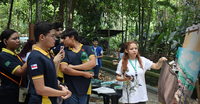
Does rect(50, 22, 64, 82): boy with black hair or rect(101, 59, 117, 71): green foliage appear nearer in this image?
rect(50, 22, 64, 82): boy with black hair

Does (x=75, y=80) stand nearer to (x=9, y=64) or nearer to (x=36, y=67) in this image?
(x=9, y=64)

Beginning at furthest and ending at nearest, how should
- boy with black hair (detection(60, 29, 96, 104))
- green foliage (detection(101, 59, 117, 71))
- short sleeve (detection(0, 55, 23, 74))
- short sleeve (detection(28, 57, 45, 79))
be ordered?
green foliage (detection(101, 59, 117, 71)), boy with black hair (detection(60, 29, 96, 104)), short sleeve (detection(0, 55, 23, 74)), short sleeve (detection(28, 57, 45, 79))

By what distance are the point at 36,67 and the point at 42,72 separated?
78 millimetres

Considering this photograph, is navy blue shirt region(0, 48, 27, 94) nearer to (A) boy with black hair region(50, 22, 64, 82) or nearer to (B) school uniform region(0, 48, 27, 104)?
(B) school uniform region(0, 48, 27, 104)

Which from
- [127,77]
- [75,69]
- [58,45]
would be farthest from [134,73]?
[58,45]

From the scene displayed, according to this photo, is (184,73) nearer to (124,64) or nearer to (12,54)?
(124,64)

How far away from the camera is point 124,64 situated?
330 cm

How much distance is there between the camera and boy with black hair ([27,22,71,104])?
6.21 ft

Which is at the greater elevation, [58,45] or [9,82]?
[58,45]

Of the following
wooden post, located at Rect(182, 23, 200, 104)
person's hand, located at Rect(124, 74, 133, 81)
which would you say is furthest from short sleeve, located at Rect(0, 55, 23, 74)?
wooden post, located at Rect(182, 23, 200, 104)

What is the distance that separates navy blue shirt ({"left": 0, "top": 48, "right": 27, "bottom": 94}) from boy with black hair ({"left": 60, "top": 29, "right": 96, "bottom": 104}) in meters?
0.71

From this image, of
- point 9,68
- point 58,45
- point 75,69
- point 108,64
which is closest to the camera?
point 9,68

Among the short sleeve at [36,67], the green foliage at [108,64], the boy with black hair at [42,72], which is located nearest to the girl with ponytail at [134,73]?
the boy with black hair at [42,72]

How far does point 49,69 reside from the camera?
2.00m
